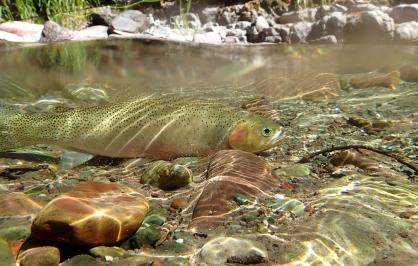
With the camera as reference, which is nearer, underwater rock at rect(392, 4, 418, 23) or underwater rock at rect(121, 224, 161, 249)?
underwater rock at rect(121, 224, 161, 249)

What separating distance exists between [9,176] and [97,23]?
1207cm

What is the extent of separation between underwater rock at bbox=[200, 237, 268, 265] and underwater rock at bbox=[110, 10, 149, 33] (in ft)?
39.0

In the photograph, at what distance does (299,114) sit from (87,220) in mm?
3130

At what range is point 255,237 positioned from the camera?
6.95 feet

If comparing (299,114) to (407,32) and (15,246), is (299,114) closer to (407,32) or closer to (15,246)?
(15,246)

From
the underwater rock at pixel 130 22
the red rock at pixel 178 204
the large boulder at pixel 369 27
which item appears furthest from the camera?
the underwater rock at pixel 130 22

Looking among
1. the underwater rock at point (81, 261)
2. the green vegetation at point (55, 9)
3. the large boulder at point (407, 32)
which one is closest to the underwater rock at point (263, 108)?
the underwater rock at point (81, 261)

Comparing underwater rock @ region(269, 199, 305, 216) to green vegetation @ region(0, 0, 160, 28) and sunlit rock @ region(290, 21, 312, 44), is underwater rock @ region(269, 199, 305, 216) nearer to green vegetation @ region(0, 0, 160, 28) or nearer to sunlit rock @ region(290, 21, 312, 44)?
sunlit rock @ region(290, 21, 312, 44)

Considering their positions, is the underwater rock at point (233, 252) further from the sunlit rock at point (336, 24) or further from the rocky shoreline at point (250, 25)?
the sunlit rock at point (336, 24)

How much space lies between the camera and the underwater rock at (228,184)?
2.34 meters

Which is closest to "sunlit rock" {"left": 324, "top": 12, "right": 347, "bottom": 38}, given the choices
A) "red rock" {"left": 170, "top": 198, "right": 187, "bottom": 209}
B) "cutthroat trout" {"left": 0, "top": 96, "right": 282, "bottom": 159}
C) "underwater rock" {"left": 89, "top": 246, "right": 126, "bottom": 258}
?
"cutthroat trout" {"left": 0, "top": 96, "right": 282, "bottom": 159}

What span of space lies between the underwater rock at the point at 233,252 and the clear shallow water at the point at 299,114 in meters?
0.06

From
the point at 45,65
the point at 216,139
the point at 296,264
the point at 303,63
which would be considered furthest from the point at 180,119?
the point at 45,65

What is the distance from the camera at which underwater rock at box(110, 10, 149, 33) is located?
1301 centimetres
